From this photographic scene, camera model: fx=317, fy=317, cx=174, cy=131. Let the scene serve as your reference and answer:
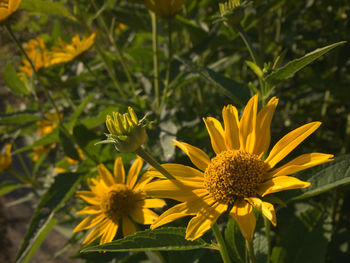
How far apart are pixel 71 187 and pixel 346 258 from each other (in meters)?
1.02

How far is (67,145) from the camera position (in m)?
1.11

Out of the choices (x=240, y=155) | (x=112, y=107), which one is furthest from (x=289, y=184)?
(x=112, y=107)

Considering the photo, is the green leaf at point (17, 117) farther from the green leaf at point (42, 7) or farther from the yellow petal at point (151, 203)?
the yellow petal at point (151, 203)

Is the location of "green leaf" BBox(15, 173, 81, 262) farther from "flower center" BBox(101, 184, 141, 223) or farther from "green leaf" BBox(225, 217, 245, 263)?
"green leaf" BBox(225, 217, 245, 263)

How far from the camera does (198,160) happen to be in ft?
2.17

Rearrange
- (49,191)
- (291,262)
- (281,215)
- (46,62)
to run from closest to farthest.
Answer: (291,262)
(49,191)
(281,215)
(46,62)

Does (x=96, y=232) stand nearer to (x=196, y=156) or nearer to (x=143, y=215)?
(x=143, y=215)

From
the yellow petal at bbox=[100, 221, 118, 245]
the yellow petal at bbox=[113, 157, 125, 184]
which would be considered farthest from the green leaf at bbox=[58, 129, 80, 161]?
the yellow petal at bbox=[100, 221, 118, 245]

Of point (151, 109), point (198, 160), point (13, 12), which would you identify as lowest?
point (198, 160)

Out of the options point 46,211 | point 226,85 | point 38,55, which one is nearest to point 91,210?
point 46,211

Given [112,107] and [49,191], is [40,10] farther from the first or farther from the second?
[49,191]

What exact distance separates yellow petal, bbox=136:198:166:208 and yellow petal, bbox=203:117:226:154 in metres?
0.22

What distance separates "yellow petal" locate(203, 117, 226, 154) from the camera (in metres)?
0.66

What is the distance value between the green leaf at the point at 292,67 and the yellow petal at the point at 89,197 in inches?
24.3
